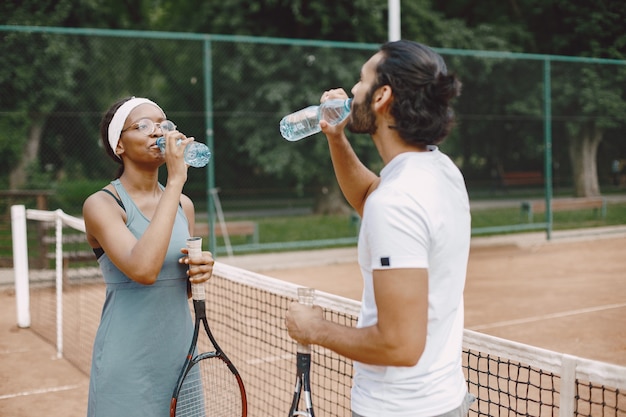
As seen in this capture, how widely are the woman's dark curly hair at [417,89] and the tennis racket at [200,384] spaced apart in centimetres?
95

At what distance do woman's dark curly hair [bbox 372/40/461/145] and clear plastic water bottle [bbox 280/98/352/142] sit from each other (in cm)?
31

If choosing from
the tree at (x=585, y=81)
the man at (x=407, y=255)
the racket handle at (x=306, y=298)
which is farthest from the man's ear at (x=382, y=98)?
the tree at (x=585, y=81)

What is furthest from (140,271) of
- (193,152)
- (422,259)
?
(422,259)

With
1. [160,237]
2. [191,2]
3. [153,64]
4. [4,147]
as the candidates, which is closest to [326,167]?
[153,64]

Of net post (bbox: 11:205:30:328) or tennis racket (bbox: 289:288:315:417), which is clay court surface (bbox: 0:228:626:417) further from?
tennis racket (bbox: 289:288:315:417)

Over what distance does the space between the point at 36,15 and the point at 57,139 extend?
2.73 meters

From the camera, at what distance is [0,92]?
12984 millimetres

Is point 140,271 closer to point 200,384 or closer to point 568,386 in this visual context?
point 200,384

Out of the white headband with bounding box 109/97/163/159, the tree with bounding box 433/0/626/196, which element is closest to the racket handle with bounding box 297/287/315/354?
the white headband with bounding box 109/97/163/159

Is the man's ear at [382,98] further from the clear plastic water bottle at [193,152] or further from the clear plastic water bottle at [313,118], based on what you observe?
the clear plastic water bottle at [193,152]

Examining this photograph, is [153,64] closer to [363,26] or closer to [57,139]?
[57,139]

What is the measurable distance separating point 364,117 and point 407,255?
0.42 meters

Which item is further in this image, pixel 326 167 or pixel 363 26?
pixel 363 26

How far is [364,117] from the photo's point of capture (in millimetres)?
1827
